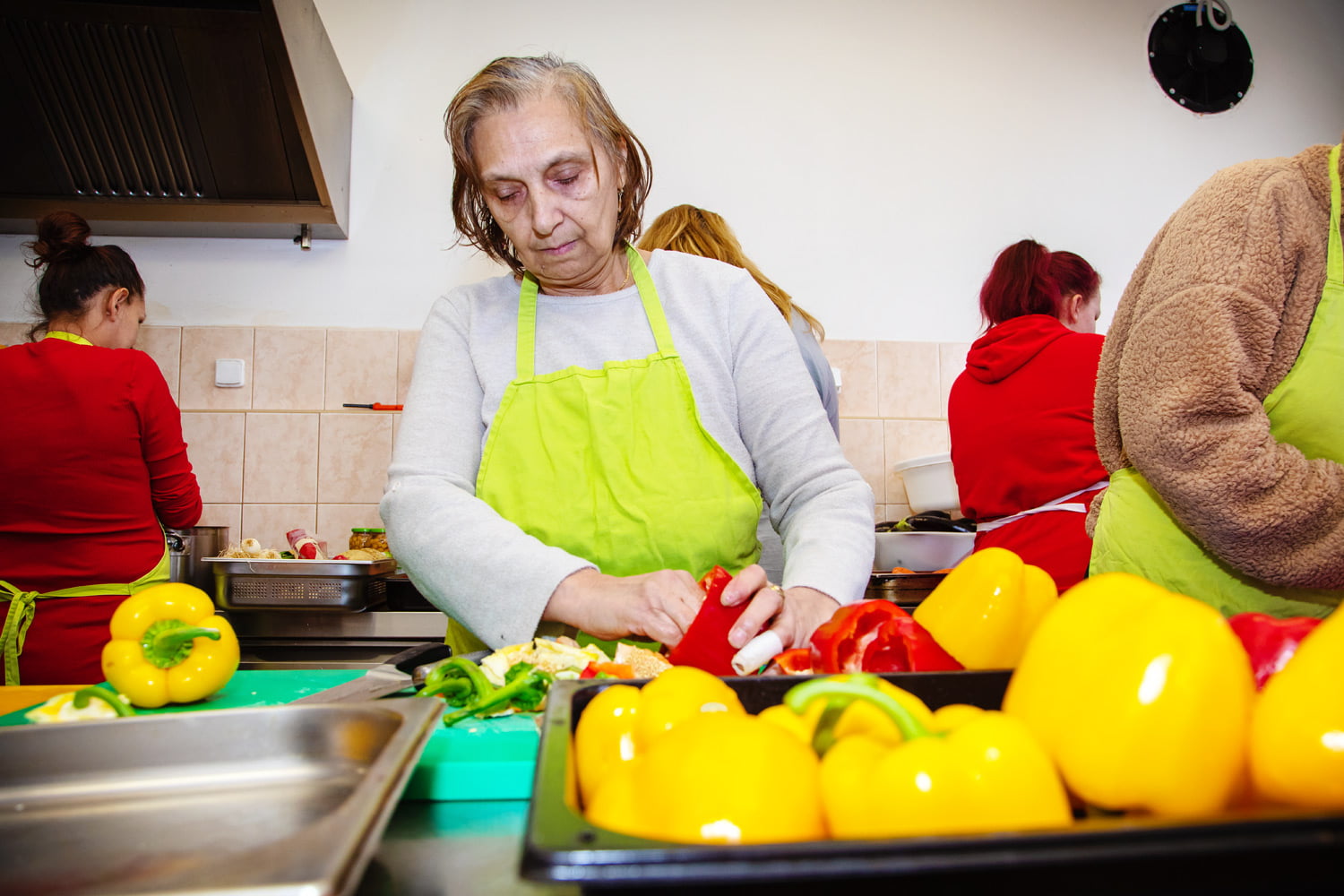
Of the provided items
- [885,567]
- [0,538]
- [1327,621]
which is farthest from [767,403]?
[0,538]

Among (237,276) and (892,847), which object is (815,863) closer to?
(892,847)

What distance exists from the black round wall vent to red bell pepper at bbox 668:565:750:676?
3.42 m

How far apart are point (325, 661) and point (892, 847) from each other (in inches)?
86.8

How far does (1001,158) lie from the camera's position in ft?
10.4

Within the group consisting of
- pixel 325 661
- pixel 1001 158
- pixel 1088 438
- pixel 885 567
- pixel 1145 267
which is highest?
pixel 1001 158

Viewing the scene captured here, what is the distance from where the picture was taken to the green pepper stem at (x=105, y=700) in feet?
2.43

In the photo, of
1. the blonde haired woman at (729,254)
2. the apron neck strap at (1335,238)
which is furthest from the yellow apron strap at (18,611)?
the apron neck strap at (1335,238)

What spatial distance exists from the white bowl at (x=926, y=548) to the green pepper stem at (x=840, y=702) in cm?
209

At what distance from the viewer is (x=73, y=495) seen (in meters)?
1.94

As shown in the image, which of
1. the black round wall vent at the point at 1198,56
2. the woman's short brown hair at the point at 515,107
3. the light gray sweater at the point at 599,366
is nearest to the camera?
the light gray sweater at the point at 599,366

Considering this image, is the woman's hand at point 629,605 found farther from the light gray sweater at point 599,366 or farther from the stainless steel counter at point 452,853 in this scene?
the stainless steel counter at point 452,853

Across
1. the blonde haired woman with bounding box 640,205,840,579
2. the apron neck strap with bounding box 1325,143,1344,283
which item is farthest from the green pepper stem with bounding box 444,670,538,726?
the blonde haired woman with bounding box 640,205,840,579

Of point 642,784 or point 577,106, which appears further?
point 577,106

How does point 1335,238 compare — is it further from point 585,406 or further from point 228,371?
point 228,371
